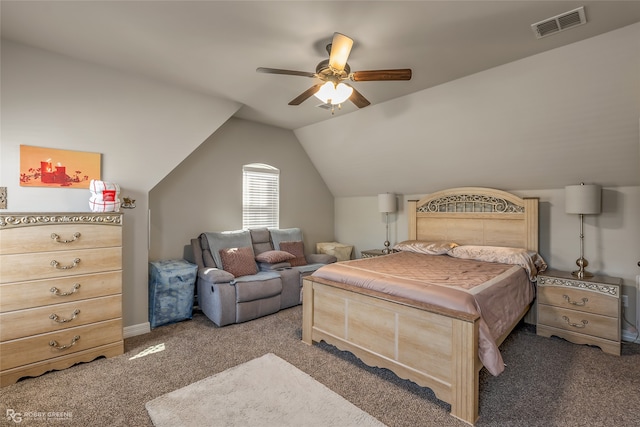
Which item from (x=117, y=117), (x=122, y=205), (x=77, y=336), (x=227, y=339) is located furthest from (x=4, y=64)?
(x=227, y=339)

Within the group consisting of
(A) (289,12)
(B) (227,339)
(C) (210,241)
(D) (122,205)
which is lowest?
(B) (227,339)

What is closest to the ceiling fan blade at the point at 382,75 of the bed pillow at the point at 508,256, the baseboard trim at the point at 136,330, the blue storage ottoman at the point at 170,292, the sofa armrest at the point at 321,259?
the bed pillow at the point at 508,256

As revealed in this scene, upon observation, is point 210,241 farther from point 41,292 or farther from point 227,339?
point 41,292

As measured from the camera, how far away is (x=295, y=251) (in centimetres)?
499

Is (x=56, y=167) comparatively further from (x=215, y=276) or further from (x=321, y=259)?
(x=321, y=259)

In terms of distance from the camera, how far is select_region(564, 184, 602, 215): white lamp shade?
10.8 feet

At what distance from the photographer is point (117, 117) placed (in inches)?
125

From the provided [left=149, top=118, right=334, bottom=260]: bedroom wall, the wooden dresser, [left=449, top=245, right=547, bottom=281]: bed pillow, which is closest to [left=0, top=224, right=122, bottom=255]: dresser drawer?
the wooden dresser

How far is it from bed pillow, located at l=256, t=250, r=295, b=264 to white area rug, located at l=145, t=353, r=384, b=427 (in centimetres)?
186

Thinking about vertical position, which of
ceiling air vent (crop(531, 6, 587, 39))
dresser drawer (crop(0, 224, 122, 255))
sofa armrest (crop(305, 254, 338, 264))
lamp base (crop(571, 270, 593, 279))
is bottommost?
sofa armrest (crop(305, 254, 338, 264))

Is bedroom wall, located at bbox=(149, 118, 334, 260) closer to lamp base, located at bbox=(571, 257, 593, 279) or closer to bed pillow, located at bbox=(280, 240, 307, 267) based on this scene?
bed pillow, located at bbox=(280, 240, 307, 267)

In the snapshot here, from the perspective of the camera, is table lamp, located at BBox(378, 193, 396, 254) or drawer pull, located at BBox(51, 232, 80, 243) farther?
table lamp, located at BBox(378, 193, 396, 254)

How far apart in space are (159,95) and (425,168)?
366cm

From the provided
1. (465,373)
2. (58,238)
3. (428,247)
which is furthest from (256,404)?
(428,247)
